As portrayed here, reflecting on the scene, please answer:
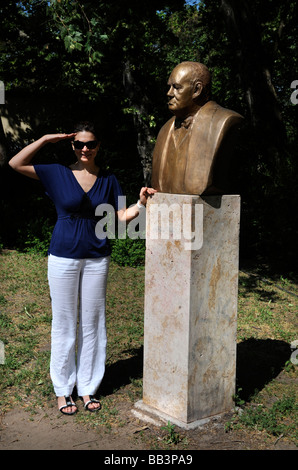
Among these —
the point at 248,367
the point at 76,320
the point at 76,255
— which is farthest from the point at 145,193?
the point at 248,367

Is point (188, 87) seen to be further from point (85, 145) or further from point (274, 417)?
point (274, 417)

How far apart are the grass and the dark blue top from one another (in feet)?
4.40

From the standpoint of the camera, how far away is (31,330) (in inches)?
251

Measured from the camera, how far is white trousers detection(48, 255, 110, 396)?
4055 mm

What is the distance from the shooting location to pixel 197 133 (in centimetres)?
374

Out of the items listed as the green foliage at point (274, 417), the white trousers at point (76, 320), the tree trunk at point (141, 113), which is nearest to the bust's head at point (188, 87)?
the white trousers at point (76, 320)

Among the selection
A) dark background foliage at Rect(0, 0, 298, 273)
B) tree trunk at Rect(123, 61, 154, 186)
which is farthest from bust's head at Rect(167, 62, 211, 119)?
tree trunk at Rect(123, 61, 154, 186)

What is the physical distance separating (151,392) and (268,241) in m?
6.12

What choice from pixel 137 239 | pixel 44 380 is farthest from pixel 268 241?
pixel 44 380

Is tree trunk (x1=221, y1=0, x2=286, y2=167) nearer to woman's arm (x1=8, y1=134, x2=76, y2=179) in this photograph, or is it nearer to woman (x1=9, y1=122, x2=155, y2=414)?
woman (x1=9, y1=122, x2=155, y2=414)

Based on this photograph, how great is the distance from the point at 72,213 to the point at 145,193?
601 mm

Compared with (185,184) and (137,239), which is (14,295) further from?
(185,184)

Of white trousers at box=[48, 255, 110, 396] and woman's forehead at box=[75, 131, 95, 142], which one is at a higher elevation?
woman's forehead at box=[75, 131, 95, 142]

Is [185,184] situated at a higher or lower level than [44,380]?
higher
